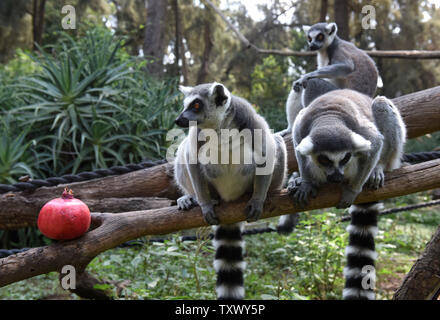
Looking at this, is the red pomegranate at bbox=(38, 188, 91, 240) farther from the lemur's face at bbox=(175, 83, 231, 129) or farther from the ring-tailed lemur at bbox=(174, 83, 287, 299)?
the lemur's face at bbox=(175, 83, 231, 129)

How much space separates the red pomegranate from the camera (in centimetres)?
294

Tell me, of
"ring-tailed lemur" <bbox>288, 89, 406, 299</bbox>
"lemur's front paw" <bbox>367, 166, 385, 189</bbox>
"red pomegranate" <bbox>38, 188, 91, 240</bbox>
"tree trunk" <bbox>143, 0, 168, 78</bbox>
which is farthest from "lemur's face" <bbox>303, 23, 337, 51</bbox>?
"tree trunk" <bbox>143, 0, 168, 78</bbox>

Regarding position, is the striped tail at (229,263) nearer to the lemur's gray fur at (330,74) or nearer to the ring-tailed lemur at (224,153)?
the ring-tailed lemur at (224,153)

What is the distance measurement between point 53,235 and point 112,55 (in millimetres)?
6098

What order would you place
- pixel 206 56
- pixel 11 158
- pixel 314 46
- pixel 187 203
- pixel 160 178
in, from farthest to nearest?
pixel 206 56 → pixel 11 158 → pixel 314 46 → pixel 160 178 → pixel 187 203

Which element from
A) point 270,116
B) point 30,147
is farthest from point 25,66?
point 270,116

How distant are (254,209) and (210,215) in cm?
36

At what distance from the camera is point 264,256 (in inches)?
294

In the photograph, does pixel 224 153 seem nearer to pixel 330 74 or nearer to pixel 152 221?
pixel 152 221

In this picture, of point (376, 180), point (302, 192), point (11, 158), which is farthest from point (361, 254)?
point (11, 158)

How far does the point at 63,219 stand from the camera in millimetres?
2938

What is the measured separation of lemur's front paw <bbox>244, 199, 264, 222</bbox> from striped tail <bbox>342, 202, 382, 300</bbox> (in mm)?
1288

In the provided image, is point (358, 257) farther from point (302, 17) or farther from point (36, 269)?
point (302, 17)

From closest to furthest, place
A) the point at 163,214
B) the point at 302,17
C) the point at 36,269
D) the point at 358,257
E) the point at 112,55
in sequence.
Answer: the point at 36,269 < the point at 163,214 < the point at 358,257 < the point at 112,55 < the point at 302,17
